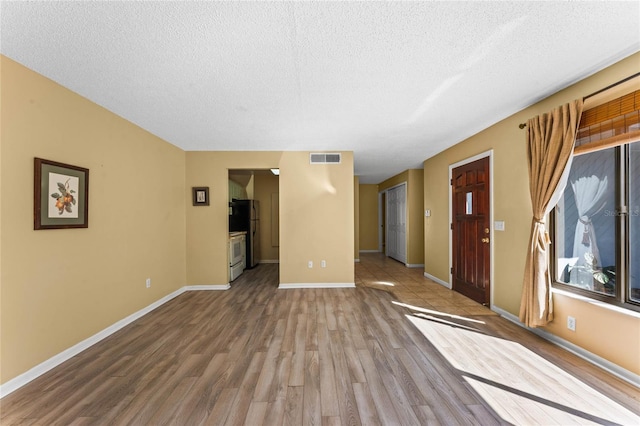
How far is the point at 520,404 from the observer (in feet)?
5.78

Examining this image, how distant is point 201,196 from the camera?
4.66 meters

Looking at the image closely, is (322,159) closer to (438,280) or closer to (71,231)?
(438,280)

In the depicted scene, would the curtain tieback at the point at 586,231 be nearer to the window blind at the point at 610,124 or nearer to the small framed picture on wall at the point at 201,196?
the window blind at the point at 610,124

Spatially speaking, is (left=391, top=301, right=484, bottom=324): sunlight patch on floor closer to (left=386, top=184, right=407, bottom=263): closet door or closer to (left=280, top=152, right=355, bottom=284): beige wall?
(left=280, top=152, right=355, bottom=284): beige wall

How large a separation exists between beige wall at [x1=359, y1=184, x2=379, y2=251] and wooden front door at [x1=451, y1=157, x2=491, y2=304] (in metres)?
4.57

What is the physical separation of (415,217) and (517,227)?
140 inches

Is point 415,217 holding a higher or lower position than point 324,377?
higher

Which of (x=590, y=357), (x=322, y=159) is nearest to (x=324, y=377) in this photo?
(x=590, y=357)

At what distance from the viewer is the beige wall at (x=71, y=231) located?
197 centimetres

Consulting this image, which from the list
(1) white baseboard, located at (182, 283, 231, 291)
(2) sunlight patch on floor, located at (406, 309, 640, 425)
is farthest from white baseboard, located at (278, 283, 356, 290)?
(2) sunlight patch on floor, located at (406, 309, 640, 425)

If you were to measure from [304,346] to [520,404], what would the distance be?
1766 mm

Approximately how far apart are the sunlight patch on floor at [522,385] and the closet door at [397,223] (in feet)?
14.3

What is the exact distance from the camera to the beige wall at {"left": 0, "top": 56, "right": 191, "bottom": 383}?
197 cm

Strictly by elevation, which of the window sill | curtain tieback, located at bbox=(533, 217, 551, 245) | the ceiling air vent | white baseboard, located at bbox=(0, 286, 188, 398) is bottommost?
white baseboard, located at bbox=(0, 286, 188, 398)
